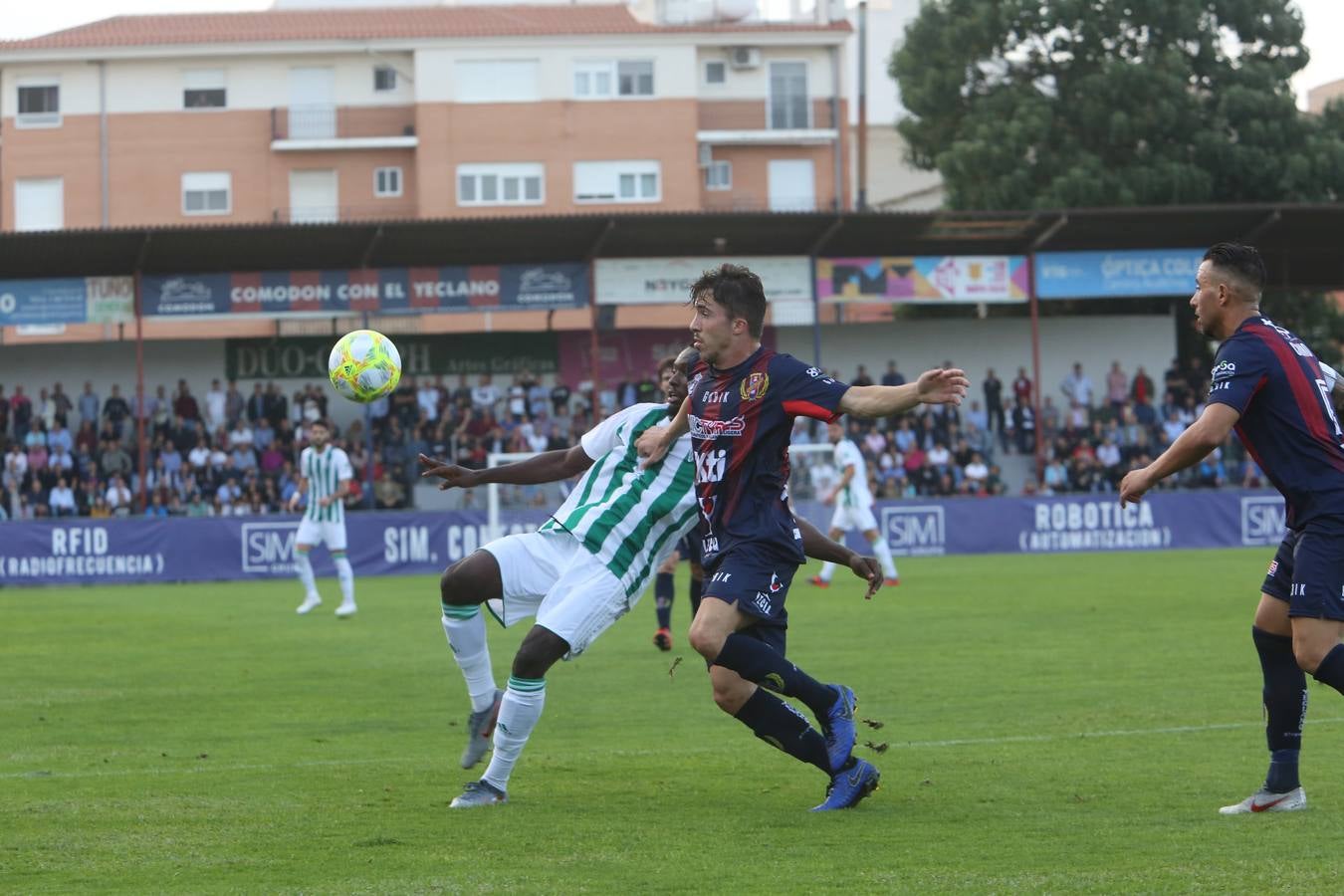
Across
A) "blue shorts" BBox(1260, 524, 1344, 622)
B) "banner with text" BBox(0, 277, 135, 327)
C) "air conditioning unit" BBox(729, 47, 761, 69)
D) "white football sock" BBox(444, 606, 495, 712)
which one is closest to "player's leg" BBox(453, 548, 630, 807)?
"white football sock" BBox(444, 606, 495, 712)

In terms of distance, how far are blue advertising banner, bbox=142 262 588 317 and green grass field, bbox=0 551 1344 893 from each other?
1935 cm

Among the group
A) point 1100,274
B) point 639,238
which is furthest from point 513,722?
point 1100,274

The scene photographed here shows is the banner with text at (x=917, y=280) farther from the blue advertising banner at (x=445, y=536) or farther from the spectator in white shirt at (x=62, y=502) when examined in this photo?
the spectator in white shirt at (x=62, y=502)

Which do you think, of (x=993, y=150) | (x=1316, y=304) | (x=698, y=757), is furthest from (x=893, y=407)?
(x=1316, y=304)

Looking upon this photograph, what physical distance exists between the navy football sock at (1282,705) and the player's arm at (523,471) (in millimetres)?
3299

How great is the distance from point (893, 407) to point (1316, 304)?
45102 mm

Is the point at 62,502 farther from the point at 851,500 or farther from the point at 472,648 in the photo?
the point at 472,648

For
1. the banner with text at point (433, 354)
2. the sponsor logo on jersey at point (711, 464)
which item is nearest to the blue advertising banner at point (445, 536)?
the banner with text at point (433, 354)

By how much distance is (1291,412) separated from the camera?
271 inches

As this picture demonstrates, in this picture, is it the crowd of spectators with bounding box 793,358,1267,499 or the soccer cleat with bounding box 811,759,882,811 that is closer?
the soccer cleat with bounding box 811,759,882,811

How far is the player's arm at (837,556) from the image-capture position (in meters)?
7.69

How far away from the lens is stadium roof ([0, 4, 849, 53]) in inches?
2160

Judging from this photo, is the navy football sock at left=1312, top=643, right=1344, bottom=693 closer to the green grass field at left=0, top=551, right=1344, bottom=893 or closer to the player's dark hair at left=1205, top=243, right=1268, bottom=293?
the green grass field at left=0, top=551, right=1344, bottom=893

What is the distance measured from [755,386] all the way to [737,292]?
0.41 m
